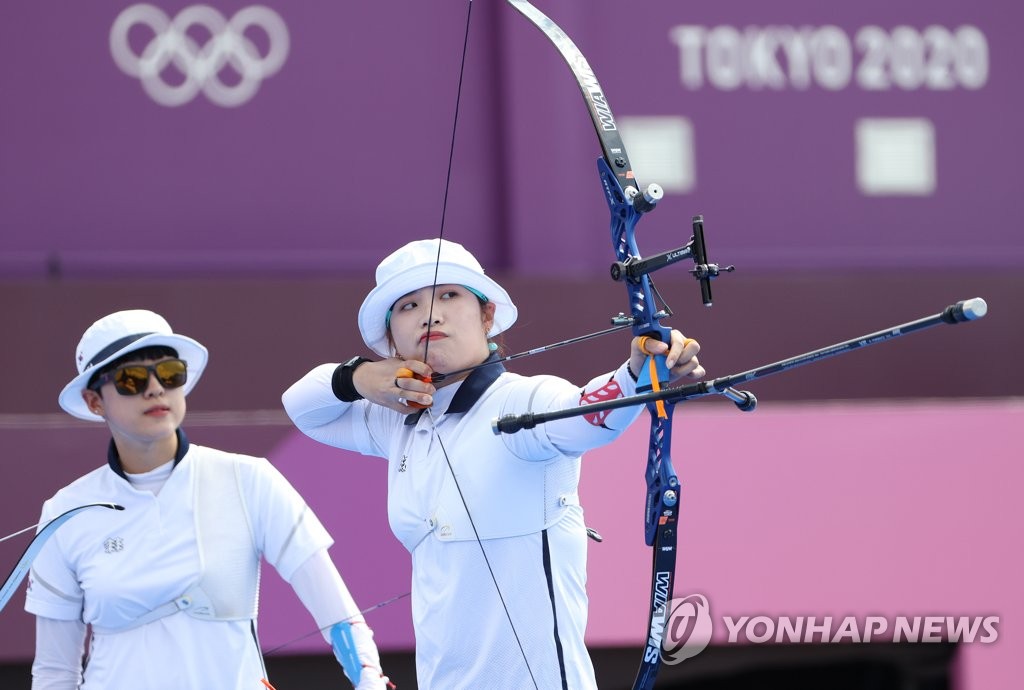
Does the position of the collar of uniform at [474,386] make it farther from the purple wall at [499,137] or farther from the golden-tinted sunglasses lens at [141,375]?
the purple wall at [499,137]

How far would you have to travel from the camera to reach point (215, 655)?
83.3 inches

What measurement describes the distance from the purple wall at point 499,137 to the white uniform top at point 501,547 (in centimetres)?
274

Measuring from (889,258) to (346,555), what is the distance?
2.53 m

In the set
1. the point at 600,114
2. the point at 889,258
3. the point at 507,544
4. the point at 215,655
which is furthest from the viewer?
the point at 889,258

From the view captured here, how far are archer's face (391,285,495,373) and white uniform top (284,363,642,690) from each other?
0.22 ft

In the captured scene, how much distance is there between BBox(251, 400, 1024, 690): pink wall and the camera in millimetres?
3215

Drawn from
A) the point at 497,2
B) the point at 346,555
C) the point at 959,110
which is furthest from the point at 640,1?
the point at 346,555

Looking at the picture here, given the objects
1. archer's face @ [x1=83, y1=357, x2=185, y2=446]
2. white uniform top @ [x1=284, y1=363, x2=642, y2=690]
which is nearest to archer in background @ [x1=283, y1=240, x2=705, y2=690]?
white uniform top @ [x1=284, y1=363, x2=642, y2=690]

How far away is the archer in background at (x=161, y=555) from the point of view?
83.0 inches

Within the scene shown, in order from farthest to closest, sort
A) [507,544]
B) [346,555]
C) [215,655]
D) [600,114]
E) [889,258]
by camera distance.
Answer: [889,258], [346,555], [215,655], [600,114], [507,544]

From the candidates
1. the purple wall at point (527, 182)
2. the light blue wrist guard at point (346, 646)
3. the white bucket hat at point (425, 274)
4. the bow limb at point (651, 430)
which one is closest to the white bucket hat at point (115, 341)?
the white bucket hat at point (425, 274)

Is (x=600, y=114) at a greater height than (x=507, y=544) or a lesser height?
greater

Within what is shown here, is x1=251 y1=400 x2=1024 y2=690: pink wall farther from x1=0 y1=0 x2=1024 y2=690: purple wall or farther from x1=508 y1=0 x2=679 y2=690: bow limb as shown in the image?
x1=508 y1=0 x2=679 y2=690: bow limb

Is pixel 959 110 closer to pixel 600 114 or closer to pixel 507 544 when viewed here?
pixel 600 114
